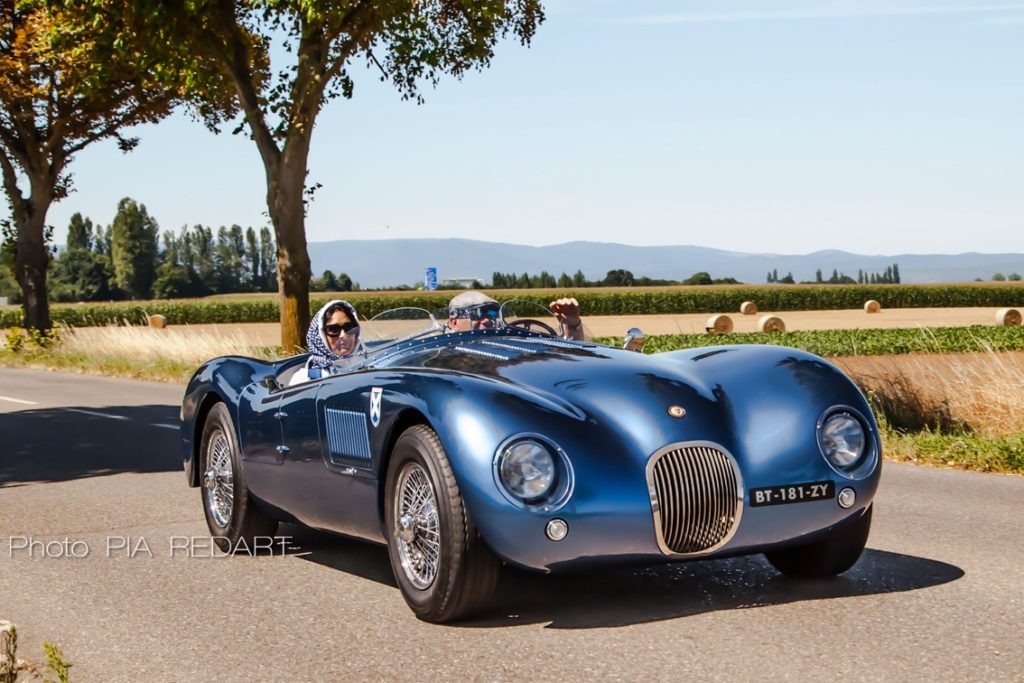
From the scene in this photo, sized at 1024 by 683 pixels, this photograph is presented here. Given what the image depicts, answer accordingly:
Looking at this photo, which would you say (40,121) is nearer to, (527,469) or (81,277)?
(527,469)

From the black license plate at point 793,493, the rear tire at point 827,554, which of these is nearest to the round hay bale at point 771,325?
the rear tire at point 827,554

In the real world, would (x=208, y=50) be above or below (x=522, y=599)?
above

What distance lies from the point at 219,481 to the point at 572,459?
3092mm

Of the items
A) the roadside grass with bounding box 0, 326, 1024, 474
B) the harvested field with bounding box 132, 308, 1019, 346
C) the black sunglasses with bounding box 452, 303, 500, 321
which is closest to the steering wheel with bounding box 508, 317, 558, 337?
the black sunglasses with bounding box 452, 303, 500, 321

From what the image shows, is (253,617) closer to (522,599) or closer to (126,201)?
(522,599)

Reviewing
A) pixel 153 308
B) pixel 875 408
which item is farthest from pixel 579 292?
pixel 875 408

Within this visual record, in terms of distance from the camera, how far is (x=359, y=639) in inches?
220

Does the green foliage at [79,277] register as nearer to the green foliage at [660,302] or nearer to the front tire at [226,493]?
the green foliage at [660,302]

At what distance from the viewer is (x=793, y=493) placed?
5.79 meters

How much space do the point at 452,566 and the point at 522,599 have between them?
2.30 feet

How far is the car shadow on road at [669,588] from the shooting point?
5.84m

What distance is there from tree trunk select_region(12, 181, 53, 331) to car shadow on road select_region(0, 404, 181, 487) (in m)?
16.8

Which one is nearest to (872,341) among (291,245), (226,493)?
(291,245)

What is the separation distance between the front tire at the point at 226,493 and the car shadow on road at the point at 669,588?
0.62 m
